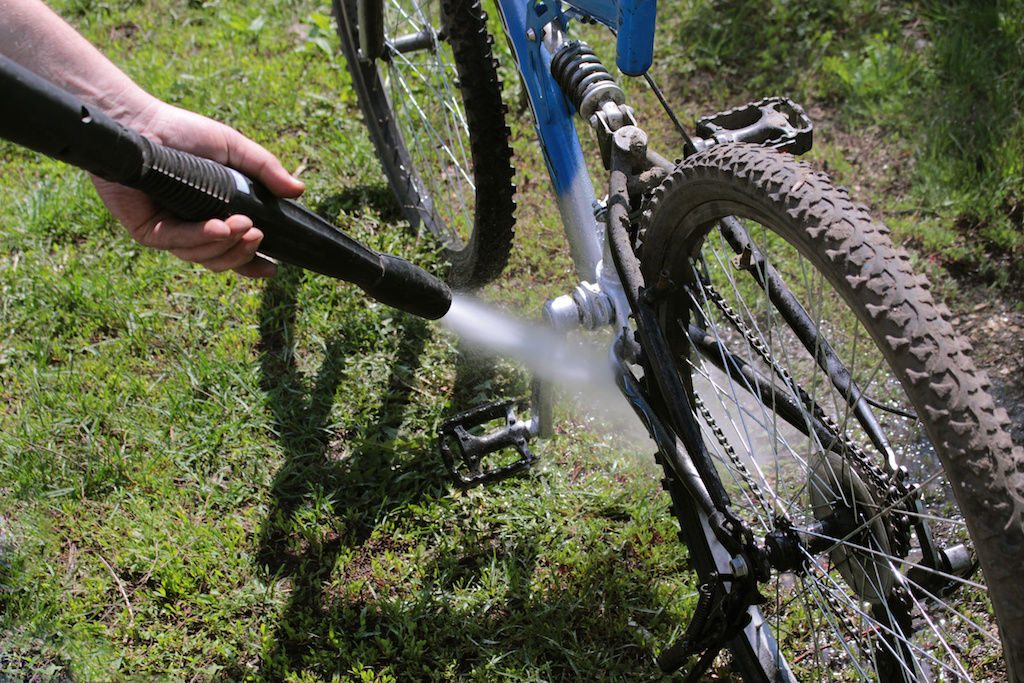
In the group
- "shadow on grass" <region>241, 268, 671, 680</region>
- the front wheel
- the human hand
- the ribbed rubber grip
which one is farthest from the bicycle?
the ribbed rubber grip

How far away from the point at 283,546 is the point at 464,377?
78cm

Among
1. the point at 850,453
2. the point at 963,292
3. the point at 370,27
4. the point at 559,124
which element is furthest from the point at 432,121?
the point at 850,453

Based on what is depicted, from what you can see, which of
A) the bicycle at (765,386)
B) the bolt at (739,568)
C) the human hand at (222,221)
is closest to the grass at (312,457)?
the bicycle at (765,386)

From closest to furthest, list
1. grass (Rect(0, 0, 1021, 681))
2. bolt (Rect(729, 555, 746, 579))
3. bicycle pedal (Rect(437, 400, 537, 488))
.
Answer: bolt (Rect(729, 555, 746, 579)), grass (Rect(0, 0, 1021, 681)), bicycle pedal (Rect(437, 400, 537, 488))

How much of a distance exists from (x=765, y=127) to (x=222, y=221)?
112 centimetres

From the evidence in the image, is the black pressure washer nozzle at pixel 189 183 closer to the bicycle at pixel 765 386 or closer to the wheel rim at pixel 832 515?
the bicycle at pixel 765 386

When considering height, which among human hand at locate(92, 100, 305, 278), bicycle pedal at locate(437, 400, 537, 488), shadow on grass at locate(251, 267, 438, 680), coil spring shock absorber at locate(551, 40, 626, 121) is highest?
coil spring shock absorber at locate(551, 40, 626, 121)

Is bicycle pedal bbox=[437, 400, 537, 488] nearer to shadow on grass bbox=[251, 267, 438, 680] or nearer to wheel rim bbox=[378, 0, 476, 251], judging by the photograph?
shadow on grass bbox=[251, 267, 438, 680]

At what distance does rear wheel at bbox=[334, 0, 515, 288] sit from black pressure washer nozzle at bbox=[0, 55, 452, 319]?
0.47 metres

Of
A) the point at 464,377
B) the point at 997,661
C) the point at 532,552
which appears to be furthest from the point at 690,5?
the point at 997,661

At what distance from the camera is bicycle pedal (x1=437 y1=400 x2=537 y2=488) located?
225 cm

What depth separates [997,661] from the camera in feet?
6.36

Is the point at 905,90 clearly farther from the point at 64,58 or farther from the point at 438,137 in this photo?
A: the point at 64,58

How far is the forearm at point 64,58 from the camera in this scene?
171cm
